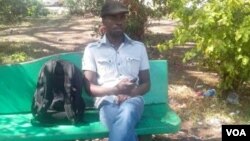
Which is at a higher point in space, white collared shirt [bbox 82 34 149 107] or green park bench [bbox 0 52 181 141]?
white collared shirt [bbox 82 34 149 107]

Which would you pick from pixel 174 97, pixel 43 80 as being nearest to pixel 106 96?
pixel 43 80

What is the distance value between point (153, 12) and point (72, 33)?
4.48 meters

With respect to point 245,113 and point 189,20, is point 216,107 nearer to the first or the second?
point 245,113

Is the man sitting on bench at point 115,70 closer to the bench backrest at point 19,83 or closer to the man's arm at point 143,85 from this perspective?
the man's arm at point 143,85

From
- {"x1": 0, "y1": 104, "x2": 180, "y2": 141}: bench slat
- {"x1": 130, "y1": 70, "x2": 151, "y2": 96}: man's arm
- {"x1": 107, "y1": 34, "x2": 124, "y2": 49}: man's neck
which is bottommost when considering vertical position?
{"x1": 0, "y1": 104, "x2": 180, "y2": 141}: bench slat

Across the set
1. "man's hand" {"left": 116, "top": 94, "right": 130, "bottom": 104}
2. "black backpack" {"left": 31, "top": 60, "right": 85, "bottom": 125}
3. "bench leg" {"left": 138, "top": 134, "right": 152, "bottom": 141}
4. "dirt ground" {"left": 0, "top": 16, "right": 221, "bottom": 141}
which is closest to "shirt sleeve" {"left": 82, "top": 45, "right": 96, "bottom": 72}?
"black backpack" {"left": 31, "top": 60, "right": 85, "bottom": 125}

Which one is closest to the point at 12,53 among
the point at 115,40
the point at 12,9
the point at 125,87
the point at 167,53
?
the point at 12,9

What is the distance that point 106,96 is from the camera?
4.40 metres

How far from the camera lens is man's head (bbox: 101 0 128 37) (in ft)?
14.7

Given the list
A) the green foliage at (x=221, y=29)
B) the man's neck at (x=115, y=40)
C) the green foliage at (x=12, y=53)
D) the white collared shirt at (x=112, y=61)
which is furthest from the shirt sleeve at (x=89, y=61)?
the green foliage at (x=12, y=53)

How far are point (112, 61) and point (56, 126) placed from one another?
0.88m

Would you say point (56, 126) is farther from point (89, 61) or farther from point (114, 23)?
point (114, 23)

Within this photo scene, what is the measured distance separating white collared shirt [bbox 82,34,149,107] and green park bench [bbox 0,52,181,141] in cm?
37

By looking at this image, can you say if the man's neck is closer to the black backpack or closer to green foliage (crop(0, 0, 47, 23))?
the black backpack
